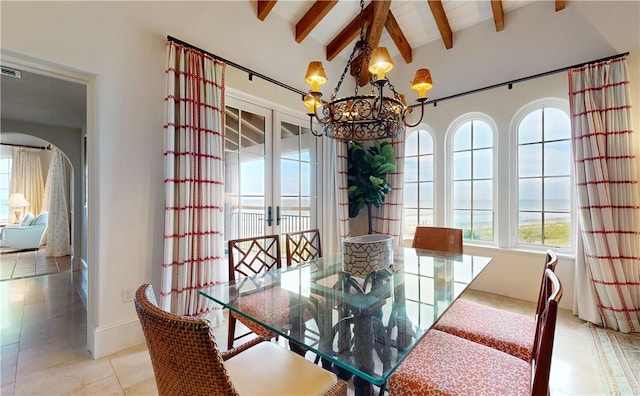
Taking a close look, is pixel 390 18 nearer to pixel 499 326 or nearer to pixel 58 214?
pixel 499 326

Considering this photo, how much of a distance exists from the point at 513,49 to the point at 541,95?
2.14 ft

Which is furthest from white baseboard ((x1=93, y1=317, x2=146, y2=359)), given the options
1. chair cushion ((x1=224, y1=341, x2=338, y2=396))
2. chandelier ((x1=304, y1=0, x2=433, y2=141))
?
chandelier ((x1=304, y1=0, x2=433, y2=141))

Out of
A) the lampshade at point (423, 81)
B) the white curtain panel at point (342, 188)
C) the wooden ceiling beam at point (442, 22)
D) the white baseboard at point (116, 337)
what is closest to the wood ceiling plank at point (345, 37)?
the wooden ceiling beam at point (442, 22)

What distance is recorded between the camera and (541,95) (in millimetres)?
3031

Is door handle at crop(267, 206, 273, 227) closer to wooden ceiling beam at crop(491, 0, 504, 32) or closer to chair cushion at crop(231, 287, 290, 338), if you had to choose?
chair cushion at crop(231, 287, 290, 338)

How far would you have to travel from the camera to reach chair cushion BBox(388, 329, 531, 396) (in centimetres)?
105

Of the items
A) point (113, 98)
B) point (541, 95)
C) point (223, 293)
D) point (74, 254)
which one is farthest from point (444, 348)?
point (74, 254)

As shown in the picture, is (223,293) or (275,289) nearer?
(223,293)

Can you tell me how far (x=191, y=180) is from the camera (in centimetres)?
225

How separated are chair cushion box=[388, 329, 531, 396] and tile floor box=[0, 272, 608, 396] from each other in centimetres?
91

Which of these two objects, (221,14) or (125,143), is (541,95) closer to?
(221,14)

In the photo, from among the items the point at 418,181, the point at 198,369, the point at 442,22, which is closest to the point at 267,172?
the point at 418,181

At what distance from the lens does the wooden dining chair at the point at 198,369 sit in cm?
71

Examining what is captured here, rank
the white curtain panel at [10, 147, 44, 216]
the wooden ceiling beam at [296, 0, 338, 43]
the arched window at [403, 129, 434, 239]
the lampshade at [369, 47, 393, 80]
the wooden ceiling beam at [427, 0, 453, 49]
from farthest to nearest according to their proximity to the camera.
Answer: the white curtain panel at [10, 147, 44, 216] < the arched window at [403, 129, 434, 239] < the wooden ceiling beam at [427, 0, 453, 49] < the wooden ceiling beam at [296, 0, 338, 43] < the lampshade at [369, 47, 393, 80]
